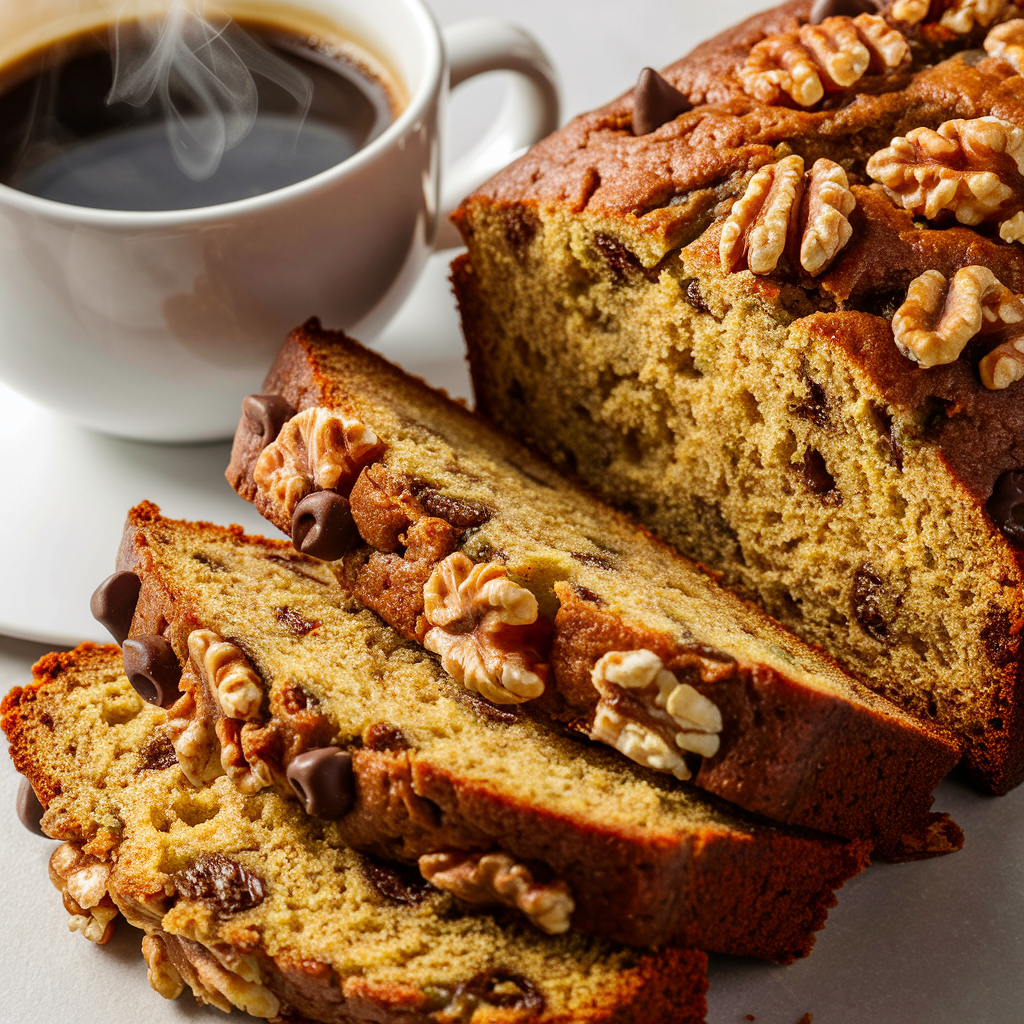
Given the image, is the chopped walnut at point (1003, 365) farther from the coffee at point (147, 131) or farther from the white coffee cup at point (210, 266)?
the coffee at point (147, 131)

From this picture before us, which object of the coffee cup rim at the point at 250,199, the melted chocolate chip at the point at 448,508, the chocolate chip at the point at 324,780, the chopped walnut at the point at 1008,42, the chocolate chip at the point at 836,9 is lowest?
the chocolate chip at the point at 324,780

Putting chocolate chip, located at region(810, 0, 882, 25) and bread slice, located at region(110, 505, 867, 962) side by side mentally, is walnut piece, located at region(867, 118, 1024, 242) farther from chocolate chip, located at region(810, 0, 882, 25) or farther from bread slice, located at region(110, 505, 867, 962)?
bread slice, located at region(110, 505, 867, 962)

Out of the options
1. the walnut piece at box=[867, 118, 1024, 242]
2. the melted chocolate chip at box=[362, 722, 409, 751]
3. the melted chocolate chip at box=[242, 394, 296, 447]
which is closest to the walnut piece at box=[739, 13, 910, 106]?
the walnut piece at box=[867, 118, 1024, 242]

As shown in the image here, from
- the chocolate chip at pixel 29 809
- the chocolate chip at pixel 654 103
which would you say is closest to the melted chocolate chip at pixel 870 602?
the chocolate chip at pixel 654 103

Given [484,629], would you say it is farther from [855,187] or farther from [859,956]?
[855,187]

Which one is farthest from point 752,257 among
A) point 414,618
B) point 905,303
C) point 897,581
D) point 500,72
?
point 500,72
